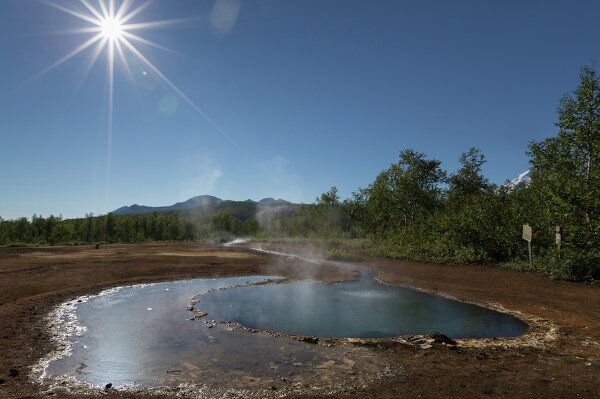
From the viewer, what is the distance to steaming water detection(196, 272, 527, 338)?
468 inches

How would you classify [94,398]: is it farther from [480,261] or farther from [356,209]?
[356,209]

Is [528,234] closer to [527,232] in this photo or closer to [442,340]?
[527,232]

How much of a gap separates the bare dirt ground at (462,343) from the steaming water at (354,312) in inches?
54.0

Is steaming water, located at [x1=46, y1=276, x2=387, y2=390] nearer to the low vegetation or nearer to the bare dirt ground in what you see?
the bare dirt ground

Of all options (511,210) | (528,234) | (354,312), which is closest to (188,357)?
(354,312)

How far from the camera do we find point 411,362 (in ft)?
28.3

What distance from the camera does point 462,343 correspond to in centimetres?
1023

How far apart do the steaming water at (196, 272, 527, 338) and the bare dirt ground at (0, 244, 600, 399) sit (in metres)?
1.37

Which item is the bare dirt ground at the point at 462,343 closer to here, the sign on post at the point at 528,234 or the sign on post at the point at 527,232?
the sign on post at the point at 528,234

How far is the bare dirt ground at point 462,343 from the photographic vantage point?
7.04 m

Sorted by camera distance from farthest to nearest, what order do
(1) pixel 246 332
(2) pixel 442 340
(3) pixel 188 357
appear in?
(1) pixel 246 332, (2) pixel 442 340, (3) pixel 188 357

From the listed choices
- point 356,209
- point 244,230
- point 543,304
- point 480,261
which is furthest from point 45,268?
point 244,230

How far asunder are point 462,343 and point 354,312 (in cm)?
471

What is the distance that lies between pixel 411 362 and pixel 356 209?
6675 centimetres
